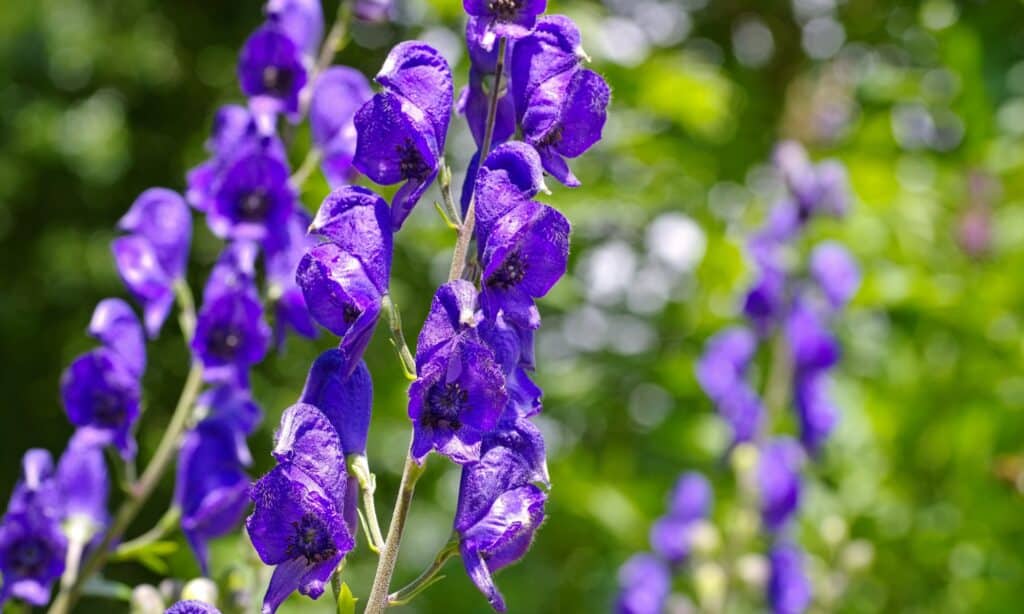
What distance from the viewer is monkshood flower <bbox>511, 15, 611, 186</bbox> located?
1.02m

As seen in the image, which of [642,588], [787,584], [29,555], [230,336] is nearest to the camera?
[29,555]

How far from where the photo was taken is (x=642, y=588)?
95.0 inches

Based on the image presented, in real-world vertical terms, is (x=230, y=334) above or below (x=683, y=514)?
above

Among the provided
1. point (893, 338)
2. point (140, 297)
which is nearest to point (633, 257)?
point (893, 338)

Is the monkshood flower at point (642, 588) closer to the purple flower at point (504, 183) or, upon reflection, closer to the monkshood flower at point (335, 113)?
the monkshood flower at point (335, 113)

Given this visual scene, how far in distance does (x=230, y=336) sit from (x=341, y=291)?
486mm

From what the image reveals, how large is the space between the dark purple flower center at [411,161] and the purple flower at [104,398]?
0.58 m

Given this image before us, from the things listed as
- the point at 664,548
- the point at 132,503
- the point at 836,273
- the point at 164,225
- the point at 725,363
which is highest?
the point at 164,225

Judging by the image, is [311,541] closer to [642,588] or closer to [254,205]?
[254,205]

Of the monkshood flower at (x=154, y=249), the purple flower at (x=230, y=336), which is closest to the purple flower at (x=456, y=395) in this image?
the purple flower at (x=230, y=336)

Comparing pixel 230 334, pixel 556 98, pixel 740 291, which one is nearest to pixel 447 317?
pixel 556 98

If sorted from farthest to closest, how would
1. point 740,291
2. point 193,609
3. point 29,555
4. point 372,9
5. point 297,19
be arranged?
point 740,291 → point 372,9 → point 297,19 → point 29,555 → point 193,609

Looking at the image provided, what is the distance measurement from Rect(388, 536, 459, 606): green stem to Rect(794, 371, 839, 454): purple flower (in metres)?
1.58

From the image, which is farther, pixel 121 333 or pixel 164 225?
pixel 164 225
